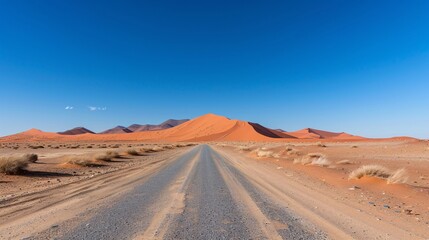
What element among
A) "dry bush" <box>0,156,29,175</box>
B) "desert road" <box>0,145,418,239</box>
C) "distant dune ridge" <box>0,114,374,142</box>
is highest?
"distant dune ridge" <box>0,114,374,142</box>

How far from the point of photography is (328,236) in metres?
5.39

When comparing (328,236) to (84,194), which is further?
(84,194)

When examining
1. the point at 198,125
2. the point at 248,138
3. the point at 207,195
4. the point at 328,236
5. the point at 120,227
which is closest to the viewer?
the point at 328,236

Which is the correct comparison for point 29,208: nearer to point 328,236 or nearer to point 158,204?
point 158,204

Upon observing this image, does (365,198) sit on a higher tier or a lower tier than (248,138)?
lower

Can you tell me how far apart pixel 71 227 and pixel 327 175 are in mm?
12555

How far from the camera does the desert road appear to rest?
216 inches

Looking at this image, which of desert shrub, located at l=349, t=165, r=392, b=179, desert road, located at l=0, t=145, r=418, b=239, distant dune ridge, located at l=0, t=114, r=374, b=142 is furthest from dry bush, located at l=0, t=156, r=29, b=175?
distant dune ridge, located at l=0, t=114, r=374, b=142

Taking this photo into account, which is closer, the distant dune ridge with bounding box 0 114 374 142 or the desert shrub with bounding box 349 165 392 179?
the desert shrub with bounding box 349 165 392 179

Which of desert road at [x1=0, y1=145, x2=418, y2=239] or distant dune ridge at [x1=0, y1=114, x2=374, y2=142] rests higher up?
distant dune ridge at [x1=0, y1=114, x2=374, y2=142]

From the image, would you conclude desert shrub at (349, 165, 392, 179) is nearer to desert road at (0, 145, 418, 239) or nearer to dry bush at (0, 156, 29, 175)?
desert road at (0, 145, 418, 239)

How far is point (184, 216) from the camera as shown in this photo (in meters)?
6.77

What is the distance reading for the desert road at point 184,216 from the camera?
5484 mm

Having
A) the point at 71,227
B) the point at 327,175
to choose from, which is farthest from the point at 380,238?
the point at 327,175
